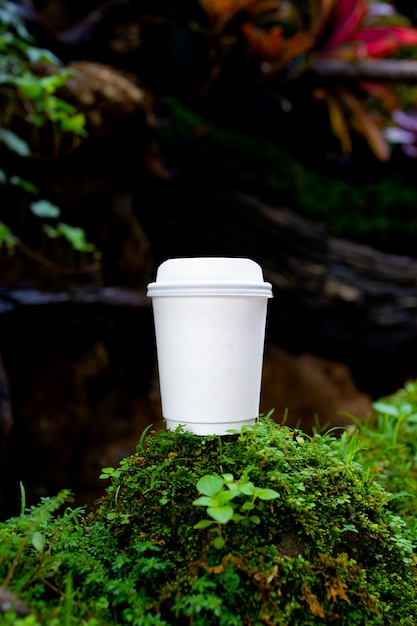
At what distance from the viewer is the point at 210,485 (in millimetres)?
1234

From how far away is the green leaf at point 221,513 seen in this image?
3.69ft

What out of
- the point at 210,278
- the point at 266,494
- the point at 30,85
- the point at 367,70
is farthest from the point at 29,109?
the point at 367,70

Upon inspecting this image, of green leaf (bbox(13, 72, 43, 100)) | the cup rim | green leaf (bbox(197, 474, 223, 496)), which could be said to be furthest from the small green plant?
green leaf (bbox(13, 72, 43, 100))

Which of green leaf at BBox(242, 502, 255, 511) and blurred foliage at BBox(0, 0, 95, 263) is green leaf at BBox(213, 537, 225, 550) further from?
blurred foliage at BBox(0, 0, 95, 263)

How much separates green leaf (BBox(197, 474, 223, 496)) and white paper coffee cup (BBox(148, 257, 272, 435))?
0.28 metres

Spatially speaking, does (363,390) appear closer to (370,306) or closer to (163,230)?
(370,306)

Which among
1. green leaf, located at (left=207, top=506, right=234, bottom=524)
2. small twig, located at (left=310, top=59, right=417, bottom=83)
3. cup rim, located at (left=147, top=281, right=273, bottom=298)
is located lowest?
green leaf, located at (left=207, top=506, right=234, bottom=524)

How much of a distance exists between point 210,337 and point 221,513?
20.9 inches

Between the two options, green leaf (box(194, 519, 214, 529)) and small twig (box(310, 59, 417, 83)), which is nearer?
green leaf (box(194, 519, 214, 529))

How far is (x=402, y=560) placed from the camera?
1.42 meters

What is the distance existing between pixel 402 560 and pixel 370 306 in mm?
4441

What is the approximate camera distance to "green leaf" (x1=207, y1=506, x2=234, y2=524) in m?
1.12

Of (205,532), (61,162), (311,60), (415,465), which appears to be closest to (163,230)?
(61,162)

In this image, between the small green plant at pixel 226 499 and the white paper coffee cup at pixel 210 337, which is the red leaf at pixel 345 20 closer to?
the white paper coffee cup at pixel 210 337
